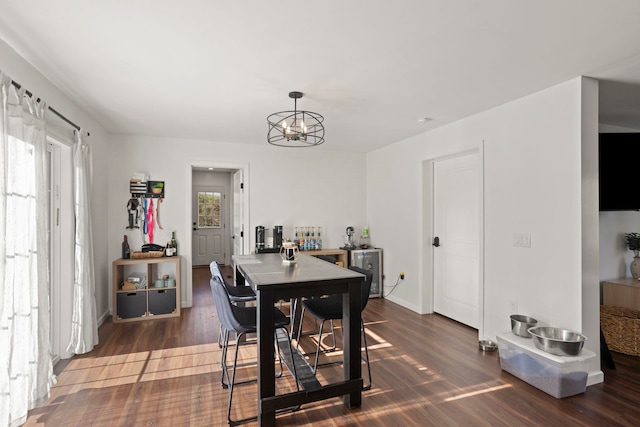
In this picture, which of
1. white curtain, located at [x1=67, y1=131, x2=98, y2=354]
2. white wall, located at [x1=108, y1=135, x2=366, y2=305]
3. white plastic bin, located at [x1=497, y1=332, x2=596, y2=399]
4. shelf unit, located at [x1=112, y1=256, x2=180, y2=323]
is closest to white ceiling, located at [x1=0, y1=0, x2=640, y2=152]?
white curtain, located at [x1=67, y1=131, x2=98, y2=354]

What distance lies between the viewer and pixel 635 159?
341 centimetres

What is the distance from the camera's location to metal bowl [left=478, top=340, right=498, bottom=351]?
3428 mm

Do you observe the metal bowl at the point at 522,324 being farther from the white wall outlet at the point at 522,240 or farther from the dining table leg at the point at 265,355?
the dining table leg at the point at 265,355

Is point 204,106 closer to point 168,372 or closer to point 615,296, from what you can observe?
point 168,372

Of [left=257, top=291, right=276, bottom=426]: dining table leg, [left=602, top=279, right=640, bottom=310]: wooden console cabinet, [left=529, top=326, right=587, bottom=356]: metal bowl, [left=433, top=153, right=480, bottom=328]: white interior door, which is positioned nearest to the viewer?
[left=257, top=291, right=276, bottom=426]: dining table leg

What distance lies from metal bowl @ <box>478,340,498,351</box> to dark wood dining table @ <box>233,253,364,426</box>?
1.67 m

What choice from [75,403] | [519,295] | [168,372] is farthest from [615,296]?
[75,403]

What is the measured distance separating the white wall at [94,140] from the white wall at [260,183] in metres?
0.24

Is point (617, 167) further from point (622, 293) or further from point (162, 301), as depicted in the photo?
point (162, 301)

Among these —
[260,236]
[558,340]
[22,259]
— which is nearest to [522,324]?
[558,340]

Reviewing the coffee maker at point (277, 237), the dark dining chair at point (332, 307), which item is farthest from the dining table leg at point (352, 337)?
the coffee maker at point (277, 237)

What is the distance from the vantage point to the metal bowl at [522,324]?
Answer: 9.71ft

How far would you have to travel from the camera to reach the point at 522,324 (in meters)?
2.97

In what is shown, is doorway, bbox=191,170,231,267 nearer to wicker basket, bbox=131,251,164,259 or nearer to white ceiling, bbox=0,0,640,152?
wicker basket, bbox=131,251,164,259
